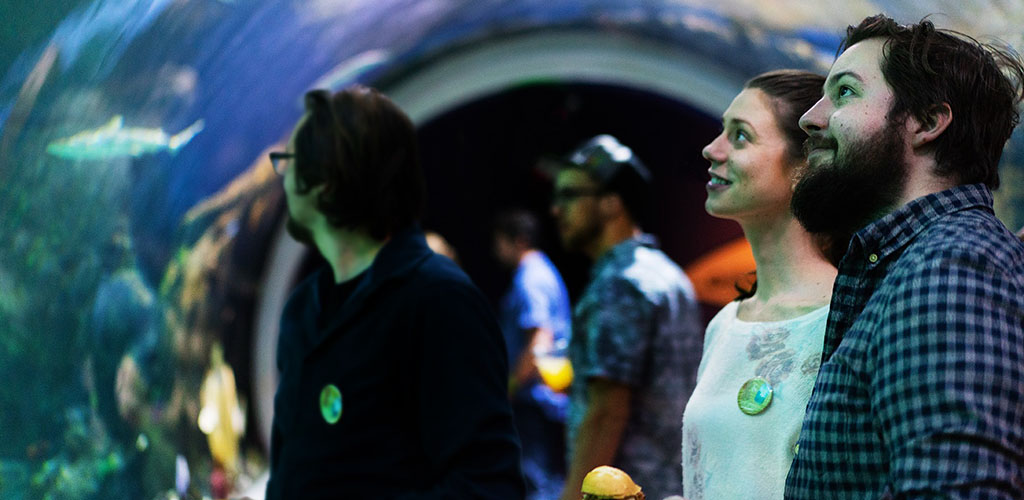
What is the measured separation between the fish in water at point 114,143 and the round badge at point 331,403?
1294mm

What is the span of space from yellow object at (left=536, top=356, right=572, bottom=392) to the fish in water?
236 cm

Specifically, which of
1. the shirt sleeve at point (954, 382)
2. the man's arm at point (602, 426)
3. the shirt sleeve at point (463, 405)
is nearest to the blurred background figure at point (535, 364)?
the man's arm at point (602, 426)

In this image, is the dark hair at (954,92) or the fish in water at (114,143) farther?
the fish in water at (114,143)

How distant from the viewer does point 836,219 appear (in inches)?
77.3

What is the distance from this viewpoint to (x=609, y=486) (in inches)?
77.8

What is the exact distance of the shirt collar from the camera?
1.80 metres

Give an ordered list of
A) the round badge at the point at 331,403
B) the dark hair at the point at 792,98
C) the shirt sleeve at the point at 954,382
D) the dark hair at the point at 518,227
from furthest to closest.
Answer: the dark hair at the point at 518,227, the round badge at the point at 331,403, the dark hair at the point at 792,98, the shirt sleeve at the point at 954,382

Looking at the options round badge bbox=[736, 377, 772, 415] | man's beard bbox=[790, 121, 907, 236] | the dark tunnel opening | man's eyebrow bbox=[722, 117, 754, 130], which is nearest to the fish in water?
man's eyebrow bbox=[722, 117, 754, 130]

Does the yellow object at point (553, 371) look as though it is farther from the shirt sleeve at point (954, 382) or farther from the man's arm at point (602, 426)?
the shirt sleeve at point (954, 382)

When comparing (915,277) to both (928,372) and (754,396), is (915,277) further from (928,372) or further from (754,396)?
(754,396)

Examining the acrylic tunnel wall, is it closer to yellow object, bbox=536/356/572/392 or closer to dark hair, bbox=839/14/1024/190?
dark hair, bbox=839/14/1024/190

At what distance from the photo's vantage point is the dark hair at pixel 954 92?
73.0 inches

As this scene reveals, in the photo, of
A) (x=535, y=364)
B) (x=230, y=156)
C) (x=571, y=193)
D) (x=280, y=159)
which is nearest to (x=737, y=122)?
(x=280, y=159)

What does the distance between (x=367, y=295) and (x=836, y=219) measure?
1154 millimetres
